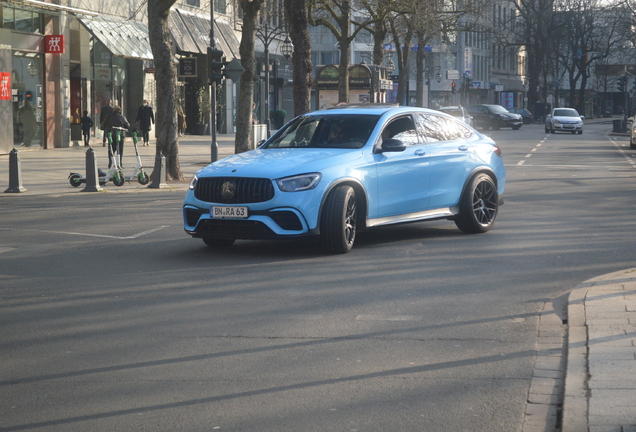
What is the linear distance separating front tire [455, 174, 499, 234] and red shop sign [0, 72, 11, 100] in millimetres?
21948

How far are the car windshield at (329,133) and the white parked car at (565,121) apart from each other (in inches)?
1896

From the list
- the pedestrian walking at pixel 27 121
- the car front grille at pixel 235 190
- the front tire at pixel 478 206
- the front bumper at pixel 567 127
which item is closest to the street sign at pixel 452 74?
the front bumper at pixel 567 127

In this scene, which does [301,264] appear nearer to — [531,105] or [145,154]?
[145,154]

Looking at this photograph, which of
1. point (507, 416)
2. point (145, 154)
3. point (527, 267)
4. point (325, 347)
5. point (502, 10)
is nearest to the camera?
point (507, 416)

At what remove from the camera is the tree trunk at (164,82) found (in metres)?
20.5

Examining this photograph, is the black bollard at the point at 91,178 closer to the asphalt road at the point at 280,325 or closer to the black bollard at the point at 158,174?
the black bollard at the point at 158,174

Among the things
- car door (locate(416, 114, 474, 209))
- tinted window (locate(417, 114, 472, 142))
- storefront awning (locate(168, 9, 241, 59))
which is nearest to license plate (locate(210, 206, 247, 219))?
car door (locate(416, 114, 474, 209))

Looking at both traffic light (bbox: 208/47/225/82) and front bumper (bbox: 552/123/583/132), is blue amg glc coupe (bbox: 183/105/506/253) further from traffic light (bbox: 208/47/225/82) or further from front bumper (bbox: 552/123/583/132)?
front bumper (bbox: 552/123/583/132)

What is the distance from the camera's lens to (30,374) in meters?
5.77

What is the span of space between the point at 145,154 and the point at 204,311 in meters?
25.5

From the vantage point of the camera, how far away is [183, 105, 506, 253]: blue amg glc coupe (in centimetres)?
1021

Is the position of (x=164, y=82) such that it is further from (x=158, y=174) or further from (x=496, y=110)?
(x=496, y=110)

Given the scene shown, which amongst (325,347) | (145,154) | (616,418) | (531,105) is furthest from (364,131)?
(531,105)

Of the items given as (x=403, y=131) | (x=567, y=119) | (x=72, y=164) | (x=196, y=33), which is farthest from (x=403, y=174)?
(x=567, y=119)
